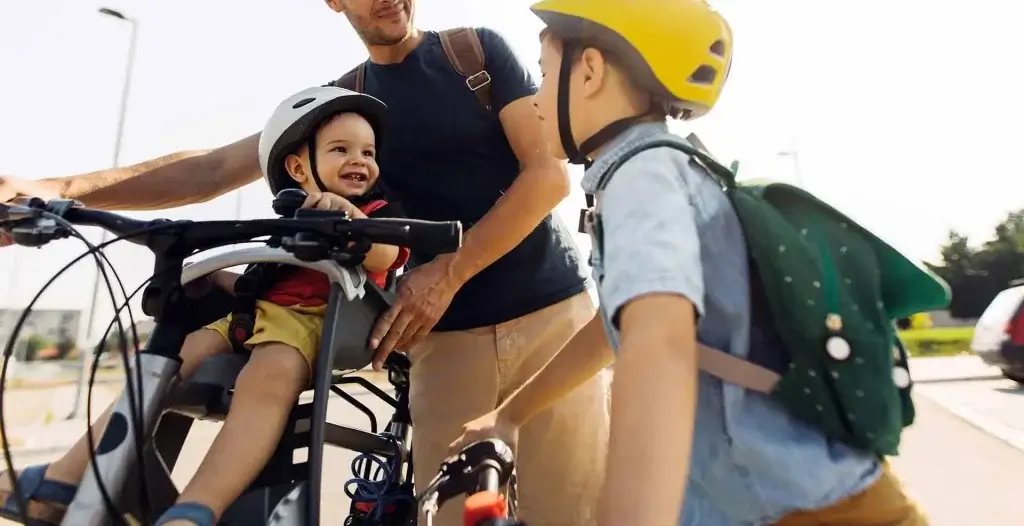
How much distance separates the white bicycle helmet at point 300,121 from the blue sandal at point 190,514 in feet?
3.20

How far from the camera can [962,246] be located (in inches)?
2009

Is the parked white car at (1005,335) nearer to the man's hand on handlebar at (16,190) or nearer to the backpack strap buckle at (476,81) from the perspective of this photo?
the backpack strap buckle at (476,81)

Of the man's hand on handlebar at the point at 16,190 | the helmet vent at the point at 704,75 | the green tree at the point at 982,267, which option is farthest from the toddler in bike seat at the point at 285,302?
the green tree at the point at 982,267

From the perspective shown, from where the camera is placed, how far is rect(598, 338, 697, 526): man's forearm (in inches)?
32.1

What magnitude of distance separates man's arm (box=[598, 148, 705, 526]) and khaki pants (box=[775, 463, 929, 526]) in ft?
0.95

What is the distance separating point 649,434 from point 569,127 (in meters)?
0.62

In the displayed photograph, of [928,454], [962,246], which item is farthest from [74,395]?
[962,246]

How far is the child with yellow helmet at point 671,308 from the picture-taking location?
86 centimetres

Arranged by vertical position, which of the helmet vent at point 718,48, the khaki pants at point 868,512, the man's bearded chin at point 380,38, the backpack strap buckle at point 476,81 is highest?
the man's bearded chin at point 380,38

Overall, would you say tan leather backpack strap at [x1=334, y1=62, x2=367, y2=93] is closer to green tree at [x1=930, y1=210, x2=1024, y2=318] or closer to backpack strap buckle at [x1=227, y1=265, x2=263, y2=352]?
backpack strap buckle at [x1=227, y1=265, x2=263, y2=352]

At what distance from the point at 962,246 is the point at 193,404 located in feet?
193

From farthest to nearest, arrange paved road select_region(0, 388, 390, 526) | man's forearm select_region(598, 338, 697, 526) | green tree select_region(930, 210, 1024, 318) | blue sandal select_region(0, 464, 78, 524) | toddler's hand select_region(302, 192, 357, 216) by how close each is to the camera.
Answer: green tree select_region(930, 210, 1024, 318)
paved road select_region(0, 388, 390, 526)
toddler's hand select_region(302, 192, 357, 216)
blue sandal select_region(0, 464, 78, 524)
man's forearm select_region(598, 338, 697, 526)

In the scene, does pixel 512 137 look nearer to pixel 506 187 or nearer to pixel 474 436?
pixel 506 187

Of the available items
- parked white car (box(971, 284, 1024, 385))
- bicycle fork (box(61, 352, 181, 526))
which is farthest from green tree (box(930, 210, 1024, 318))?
bicycle fork (box(61, 352, 181, 526))
